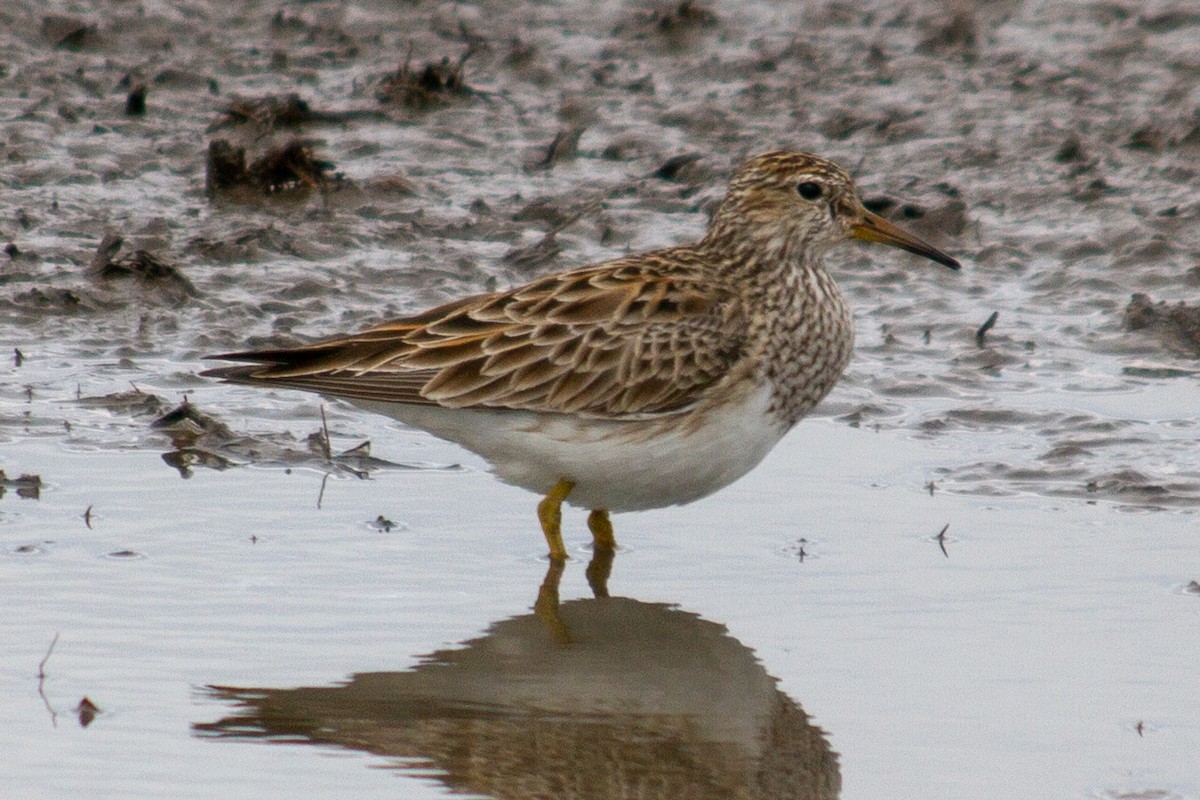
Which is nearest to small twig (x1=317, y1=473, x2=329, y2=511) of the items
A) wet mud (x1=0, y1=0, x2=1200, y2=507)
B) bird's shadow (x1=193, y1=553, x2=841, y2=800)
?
wet mud (x1=0, y1=0, x2=1200, y2=507)

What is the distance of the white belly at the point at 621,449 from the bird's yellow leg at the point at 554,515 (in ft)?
0.11

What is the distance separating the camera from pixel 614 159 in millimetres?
14422

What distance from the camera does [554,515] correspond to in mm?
8383

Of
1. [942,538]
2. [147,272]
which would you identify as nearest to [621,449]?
[942,538]

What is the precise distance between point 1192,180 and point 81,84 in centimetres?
826

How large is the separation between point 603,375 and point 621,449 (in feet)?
1.12

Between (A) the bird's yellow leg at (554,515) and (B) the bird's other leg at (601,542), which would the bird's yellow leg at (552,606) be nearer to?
(A) the bird's yellow leg at (554,515)

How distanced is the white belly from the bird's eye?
122 cm

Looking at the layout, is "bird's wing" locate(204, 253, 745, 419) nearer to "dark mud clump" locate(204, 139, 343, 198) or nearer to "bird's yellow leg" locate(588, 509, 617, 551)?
"bird's yellow leg" locate(588, 509, 617, 551)

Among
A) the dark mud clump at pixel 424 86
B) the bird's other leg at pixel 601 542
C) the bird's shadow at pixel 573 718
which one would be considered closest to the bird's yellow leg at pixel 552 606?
the bird's shadow at pixel 573 718

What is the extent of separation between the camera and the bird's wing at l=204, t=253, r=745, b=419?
831cm

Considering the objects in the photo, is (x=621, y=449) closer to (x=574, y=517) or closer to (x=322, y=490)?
(x=574, y=517)

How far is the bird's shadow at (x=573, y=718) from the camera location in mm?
6273

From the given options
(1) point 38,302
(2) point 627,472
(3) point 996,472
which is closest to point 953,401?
(3) point 996,472
